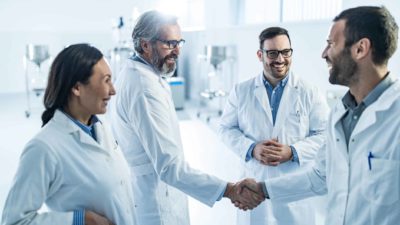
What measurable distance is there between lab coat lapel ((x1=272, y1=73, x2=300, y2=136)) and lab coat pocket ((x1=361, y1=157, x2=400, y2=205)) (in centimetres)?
67

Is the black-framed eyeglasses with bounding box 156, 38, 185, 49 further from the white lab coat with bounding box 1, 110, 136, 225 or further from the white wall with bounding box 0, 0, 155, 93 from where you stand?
the white wall with bounding box 0, 0, 155, 93

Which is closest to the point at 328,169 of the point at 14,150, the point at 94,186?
the point at 94,186

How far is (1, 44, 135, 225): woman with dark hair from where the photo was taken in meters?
0.92

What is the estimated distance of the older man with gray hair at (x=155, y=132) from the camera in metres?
1.30

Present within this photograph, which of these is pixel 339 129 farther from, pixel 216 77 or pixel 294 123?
pixel 216 77

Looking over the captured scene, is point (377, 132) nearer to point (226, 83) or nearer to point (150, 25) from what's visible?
point (150, 25)

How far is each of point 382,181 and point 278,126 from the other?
28.0 inches

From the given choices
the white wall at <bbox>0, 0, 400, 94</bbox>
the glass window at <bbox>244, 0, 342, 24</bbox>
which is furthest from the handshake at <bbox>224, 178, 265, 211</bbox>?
the white wall at <bbox>0, 0, 400, 94</bbox>

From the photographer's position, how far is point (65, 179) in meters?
0.97

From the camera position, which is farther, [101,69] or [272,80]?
[272,80]

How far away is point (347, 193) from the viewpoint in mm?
1033

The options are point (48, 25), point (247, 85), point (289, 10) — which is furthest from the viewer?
point (48, 25)

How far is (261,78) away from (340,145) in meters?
0.72

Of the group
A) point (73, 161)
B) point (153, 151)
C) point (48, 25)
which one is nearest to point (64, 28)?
point (48, 25)
